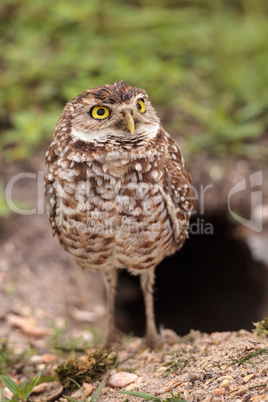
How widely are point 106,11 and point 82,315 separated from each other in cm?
402

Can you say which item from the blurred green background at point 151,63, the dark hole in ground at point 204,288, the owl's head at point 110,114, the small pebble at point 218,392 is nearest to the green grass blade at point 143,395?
the small pebble at point 218,392

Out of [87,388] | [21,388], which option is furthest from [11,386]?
[87,388]

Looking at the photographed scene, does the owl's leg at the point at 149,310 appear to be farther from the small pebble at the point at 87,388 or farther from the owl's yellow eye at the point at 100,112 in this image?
the owl's yellow eye at the point at 100,112

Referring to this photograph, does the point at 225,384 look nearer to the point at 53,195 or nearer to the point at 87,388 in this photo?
the point at 87,388

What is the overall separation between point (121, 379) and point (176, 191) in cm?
103

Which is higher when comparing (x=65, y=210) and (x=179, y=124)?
(x=179, y=124)

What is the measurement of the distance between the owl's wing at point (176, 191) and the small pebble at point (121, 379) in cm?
80

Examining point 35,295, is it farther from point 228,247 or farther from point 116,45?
point 116,45

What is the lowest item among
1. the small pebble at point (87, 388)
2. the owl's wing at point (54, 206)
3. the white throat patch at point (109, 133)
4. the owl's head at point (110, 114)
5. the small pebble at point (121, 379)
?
the small pebble at point (87, 388)

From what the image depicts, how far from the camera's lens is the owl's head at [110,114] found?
2.47m

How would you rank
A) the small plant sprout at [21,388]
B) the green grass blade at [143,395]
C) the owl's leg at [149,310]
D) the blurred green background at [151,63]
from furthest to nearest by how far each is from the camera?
the blurred green background at [151,63]
the owl's leg at [149,310]
the small plant sprout at [21,388]
the green grass blade at [143,395]

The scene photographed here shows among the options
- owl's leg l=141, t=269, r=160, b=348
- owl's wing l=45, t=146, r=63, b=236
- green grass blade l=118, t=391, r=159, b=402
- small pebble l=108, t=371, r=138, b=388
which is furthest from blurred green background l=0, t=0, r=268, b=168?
green grass blade l=118, t=391, r=159, b=402

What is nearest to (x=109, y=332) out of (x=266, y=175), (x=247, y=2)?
(x=266, y=175)

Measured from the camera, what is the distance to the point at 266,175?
5004 millimetres
